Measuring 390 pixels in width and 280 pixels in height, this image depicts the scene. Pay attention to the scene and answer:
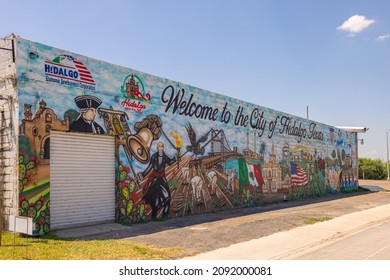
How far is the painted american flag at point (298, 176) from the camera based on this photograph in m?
27.0

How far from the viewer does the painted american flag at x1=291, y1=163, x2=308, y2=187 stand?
88.7 ft

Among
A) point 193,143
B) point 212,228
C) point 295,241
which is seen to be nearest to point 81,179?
point 212,228

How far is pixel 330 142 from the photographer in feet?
110

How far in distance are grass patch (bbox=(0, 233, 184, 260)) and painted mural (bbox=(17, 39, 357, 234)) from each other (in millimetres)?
1188

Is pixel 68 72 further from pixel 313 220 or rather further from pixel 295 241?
pixel 313 220

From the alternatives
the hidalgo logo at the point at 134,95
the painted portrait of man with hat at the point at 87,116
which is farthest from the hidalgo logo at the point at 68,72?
the hidalgo logo at the point at 134,95

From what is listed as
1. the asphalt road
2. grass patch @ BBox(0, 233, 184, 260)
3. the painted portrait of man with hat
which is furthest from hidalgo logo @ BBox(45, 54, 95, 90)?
the asphalt road

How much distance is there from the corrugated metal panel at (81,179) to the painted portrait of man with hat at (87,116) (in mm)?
245

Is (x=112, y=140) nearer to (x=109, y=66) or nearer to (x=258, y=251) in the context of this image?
(x=109, y=66)

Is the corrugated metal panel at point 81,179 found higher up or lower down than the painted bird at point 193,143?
lower down

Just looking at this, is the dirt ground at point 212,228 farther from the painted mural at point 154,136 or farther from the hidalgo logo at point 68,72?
the hidalgo logo at point 68,72

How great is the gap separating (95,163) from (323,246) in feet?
26.4

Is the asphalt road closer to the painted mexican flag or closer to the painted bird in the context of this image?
the painted bird
